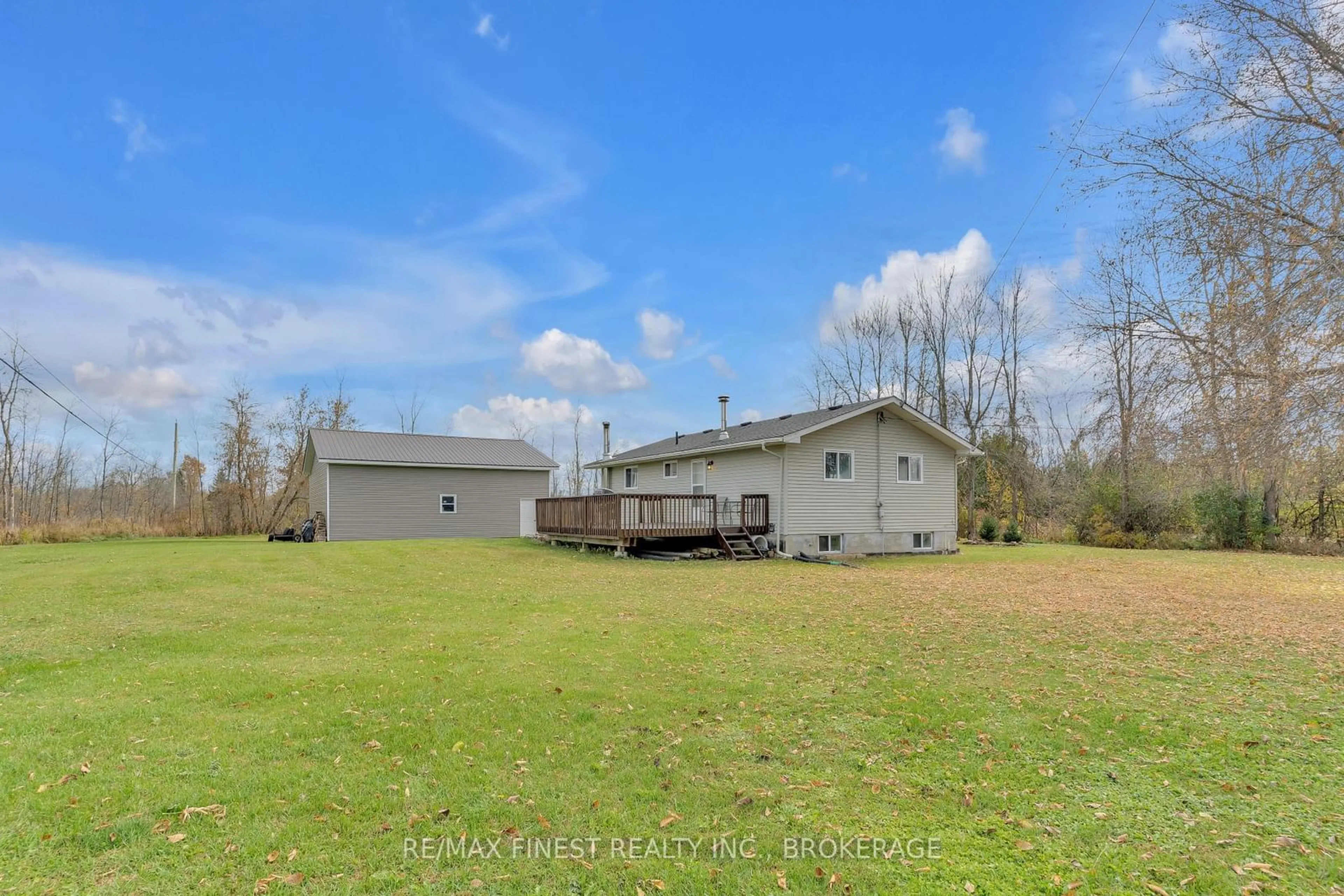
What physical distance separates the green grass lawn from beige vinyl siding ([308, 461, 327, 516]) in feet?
52.0

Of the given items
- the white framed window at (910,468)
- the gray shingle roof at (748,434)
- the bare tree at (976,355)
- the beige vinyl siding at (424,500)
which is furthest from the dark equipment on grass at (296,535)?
the bare tree at (976,355)

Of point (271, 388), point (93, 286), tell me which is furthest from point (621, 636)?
point (271, 388)

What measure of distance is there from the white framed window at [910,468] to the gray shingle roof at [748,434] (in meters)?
2.06

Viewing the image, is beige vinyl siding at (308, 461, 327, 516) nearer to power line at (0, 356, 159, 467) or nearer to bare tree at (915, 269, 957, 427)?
power line at (0, 356, 159, 467)

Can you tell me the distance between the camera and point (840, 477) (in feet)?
58.1

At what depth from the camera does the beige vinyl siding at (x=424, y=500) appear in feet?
77.4

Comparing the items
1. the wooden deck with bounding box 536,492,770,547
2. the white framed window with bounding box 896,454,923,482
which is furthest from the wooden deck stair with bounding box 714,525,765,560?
the white framed window with bounding box 896,454,923,482

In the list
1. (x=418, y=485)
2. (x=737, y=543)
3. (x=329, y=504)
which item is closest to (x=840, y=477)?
(x=737, y=543)

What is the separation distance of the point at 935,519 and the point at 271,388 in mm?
31625

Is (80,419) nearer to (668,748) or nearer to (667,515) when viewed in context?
(667,515)

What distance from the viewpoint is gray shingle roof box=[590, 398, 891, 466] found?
17.1m

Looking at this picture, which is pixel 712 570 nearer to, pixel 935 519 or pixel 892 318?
pixel 935 519

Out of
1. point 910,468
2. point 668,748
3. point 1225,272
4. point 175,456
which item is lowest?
point 668,748

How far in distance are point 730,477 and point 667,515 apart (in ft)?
9.45
